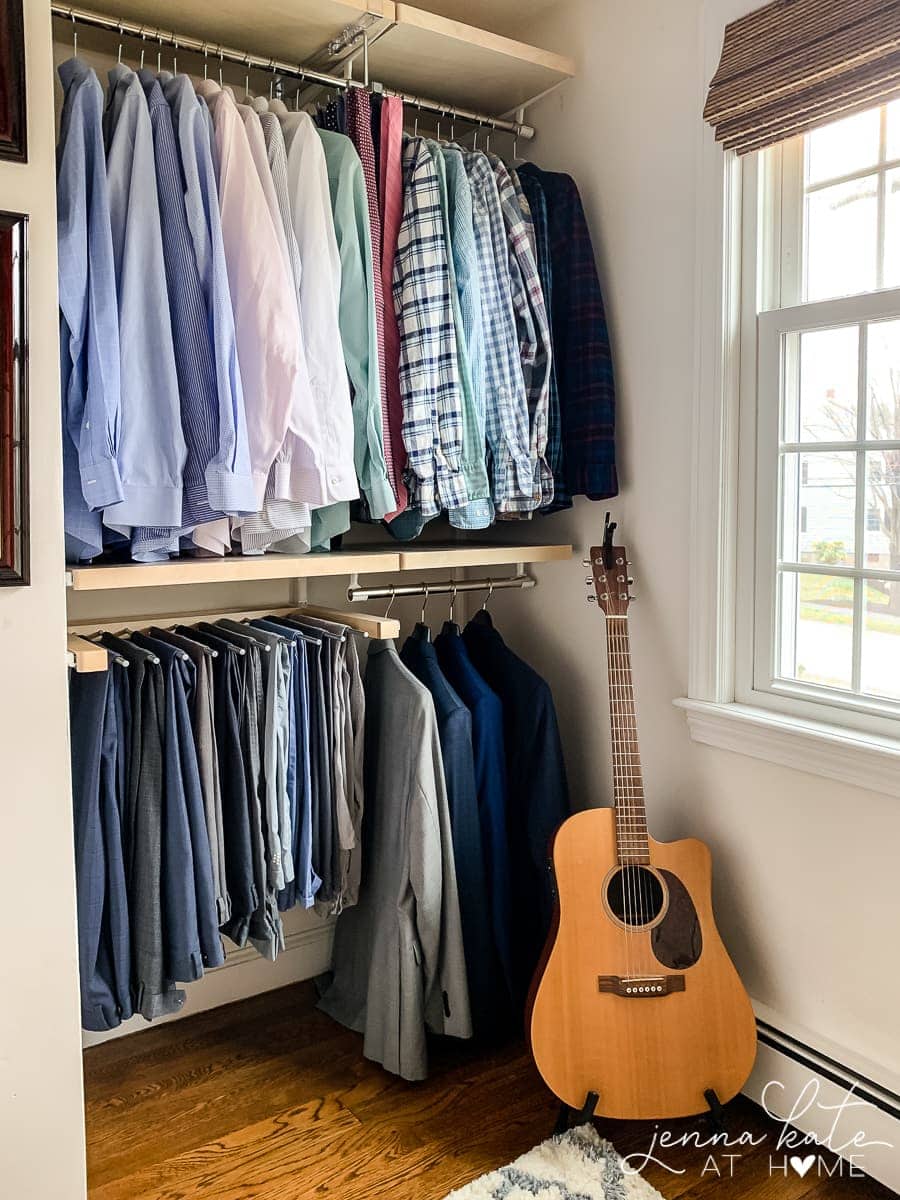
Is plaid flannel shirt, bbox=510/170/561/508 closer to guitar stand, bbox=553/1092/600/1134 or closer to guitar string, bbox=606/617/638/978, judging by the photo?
guitar string, bbox=606/617/638/978

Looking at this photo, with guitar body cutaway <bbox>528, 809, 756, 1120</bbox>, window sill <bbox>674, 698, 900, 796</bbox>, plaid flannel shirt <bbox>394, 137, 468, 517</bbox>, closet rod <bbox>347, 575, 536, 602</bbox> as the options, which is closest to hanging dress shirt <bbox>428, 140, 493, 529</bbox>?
plaid flannel shirt <bbox>394, 137, 468, 517</bbox>

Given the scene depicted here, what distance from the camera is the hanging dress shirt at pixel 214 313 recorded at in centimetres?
169

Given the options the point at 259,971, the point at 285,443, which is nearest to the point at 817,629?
the point at 285,443

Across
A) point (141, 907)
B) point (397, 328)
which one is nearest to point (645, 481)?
point (397, 328)

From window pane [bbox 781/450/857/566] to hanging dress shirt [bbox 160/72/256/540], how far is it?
3.43 ft

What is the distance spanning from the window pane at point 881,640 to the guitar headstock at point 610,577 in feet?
1.63

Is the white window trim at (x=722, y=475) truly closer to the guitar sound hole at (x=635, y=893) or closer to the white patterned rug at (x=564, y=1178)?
the guitar sound hole at (x=635, y=893)

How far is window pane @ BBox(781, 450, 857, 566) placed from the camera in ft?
6.05

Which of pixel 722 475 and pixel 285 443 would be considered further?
pixel 722 475

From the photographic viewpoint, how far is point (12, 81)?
149 centimetres

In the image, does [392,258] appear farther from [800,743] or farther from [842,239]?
[800,743]

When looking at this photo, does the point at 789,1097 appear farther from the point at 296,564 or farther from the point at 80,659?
the point at 80,659

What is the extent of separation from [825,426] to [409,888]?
127 centimetres

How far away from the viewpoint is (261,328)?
175cm
